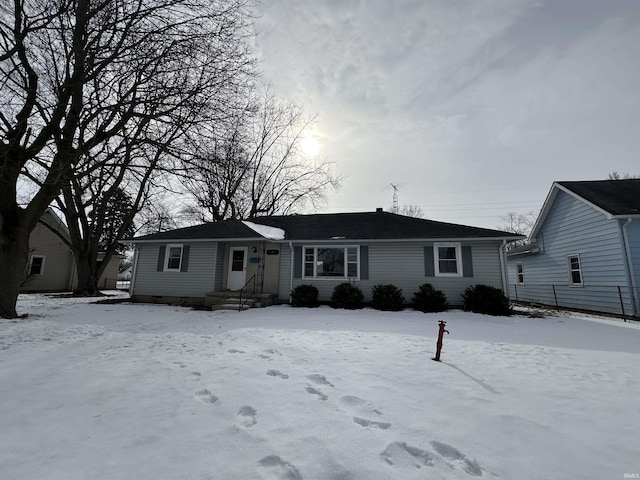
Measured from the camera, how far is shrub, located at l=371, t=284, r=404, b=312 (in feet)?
36.5

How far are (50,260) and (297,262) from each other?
20.3 metres

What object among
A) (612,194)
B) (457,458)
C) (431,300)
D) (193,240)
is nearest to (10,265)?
(193,240)

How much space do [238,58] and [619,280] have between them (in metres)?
15.0

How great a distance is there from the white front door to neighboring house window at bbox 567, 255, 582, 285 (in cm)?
1509

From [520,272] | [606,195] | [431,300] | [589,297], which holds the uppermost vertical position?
[606,195]

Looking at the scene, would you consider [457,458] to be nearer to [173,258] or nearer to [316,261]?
[316,261]

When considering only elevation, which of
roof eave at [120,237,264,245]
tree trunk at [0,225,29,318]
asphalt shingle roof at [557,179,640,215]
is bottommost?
tree trunk at [0,225,29,318]

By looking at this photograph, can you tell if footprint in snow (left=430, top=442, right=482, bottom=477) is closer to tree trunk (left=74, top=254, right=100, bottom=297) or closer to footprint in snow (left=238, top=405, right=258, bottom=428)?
footprint in snow (left=238, top=405, right=258, bottom=428)

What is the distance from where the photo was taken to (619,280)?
34.9 ft

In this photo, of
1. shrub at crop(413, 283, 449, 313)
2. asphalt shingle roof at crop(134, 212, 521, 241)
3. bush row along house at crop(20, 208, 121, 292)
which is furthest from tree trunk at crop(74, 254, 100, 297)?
shrub at crop(413, 283, 449, 313)

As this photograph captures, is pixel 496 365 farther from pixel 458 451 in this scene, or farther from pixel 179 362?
pixel 179 362

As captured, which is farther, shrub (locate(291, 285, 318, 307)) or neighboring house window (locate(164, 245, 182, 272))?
neighboring house window (locate(164, 245, 182, 272))

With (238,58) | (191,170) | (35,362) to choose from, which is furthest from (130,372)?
(238,58)

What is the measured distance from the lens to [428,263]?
12.0 metres
